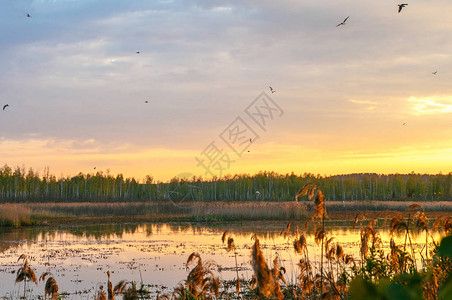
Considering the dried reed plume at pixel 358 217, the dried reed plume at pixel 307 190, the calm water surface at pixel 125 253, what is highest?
the dried reed plume at pixel 307 190

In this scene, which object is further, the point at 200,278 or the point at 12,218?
the point at 12,218

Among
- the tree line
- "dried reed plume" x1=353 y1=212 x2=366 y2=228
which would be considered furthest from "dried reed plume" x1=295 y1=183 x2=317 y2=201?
the tree line

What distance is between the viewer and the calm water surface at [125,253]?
16031 millimetres

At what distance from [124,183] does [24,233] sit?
7915 cm

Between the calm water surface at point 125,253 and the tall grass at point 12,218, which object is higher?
the tall grass at point 12,218

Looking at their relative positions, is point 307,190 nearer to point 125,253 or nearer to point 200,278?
point 200,278

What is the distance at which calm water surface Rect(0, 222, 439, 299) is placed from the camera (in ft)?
52.6

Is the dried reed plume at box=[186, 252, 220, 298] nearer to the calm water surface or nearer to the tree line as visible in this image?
the calm water surface

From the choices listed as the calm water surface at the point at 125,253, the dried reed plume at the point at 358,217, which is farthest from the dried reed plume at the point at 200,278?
the calm water surface at the point at 125,253

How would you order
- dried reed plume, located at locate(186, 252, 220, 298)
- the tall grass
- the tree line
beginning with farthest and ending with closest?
the tree line
the tall grass
dried reed plume, located at locate(186, 252, 220, 298)

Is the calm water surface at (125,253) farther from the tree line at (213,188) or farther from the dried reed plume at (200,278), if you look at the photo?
the tree line at (213,188)

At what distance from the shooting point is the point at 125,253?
22719 millimetres

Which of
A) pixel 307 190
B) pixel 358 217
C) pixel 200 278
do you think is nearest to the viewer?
pixel 307 190

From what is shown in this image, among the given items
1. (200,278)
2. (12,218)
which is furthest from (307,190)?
(12,218)
